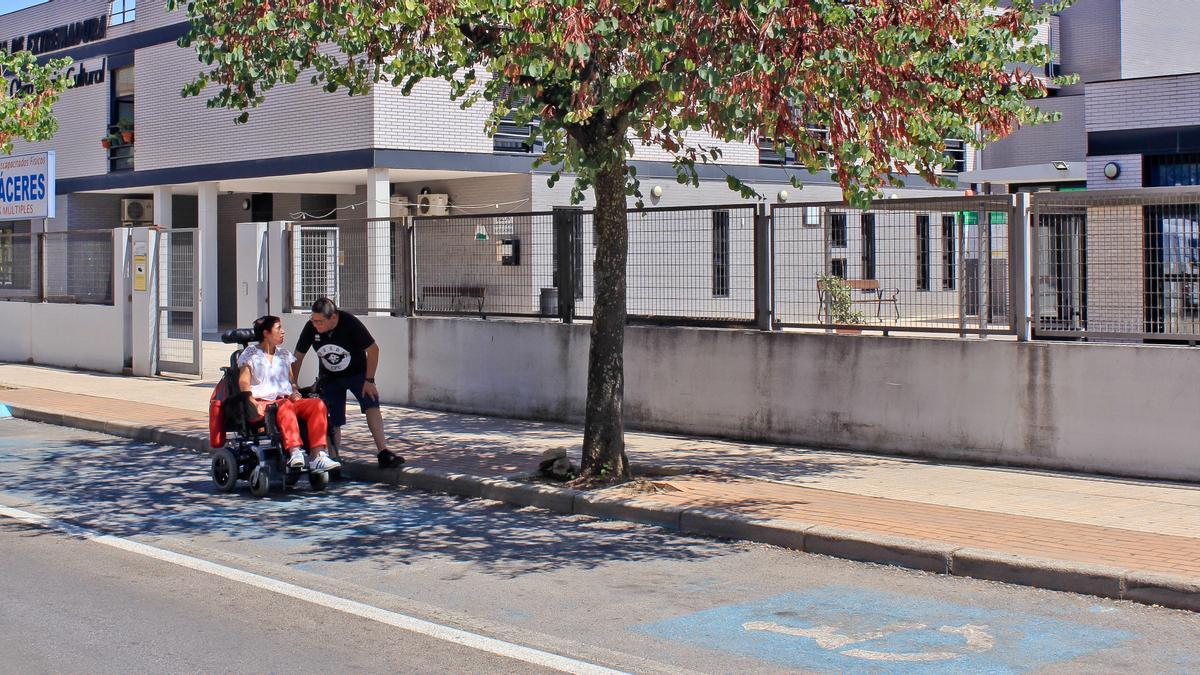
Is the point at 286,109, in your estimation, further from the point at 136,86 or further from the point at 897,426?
the point at 897,426

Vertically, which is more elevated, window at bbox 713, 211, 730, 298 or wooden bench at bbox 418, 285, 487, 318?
window at bbox 713, 211, 730, 298

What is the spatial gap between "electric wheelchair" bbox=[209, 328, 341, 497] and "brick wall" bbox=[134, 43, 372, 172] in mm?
13230

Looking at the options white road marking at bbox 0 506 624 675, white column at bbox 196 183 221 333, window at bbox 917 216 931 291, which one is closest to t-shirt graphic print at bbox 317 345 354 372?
white road marking at bbox 0 506 624 675

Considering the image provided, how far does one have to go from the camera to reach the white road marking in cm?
612

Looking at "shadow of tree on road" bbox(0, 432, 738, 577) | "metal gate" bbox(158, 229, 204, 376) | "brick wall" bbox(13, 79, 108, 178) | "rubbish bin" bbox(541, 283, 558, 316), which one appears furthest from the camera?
"brick wall" bbox(13, 79, 108, 178)

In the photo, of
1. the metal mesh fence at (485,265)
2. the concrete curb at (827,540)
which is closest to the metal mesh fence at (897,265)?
the metal mesh fence at (485,265)

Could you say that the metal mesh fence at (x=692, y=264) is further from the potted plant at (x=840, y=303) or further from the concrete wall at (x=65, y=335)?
the concrete wall at (x=65, y=335)

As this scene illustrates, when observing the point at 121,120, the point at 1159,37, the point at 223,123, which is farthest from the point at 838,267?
the point at 1159,37

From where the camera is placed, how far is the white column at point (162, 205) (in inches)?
1150

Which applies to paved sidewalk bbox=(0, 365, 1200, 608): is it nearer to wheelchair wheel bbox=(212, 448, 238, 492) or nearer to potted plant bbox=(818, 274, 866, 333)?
potted plant bbox=(818, 274, 866, 333)

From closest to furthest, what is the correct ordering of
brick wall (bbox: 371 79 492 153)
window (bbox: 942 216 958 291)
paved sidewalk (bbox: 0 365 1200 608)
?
1. paved sidewalk (bbox: 0 365 1200 608)
2. window (bbox: 942 216 958 291)
3. brick wall (bbox: 371 79 492 153)

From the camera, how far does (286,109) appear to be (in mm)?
24953

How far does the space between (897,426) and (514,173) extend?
14.3m

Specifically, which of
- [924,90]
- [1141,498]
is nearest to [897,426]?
[1141,498]
